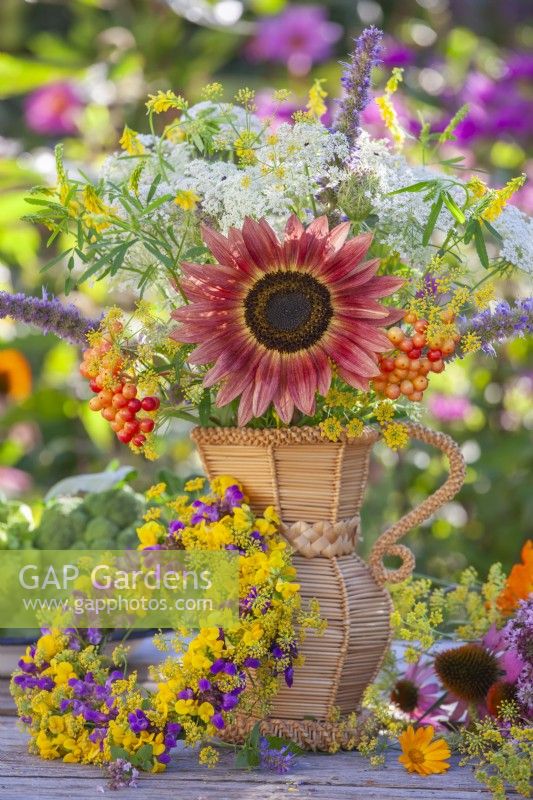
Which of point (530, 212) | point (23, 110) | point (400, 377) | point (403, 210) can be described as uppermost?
point (403, 210)

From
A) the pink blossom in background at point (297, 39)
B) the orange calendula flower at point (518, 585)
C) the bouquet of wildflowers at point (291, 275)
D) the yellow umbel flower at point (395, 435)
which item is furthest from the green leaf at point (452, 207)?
the pink blossom in background at point (297, 39)

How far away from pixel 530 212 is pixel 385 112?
1.53 meters

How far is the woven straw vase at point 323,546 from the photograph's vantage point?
1194 mm

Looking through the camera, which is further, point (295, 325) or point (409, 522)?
point (409, 522)

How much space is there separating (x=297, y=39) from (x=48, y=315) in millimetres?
2952

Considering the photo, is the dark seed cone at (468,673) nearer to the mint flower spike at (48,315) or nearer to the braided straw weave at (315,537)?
the braided straw weave at (315,537)

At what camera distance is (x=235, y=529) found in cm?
117

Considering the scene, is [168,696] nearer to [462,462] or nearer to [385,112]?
[462,462]

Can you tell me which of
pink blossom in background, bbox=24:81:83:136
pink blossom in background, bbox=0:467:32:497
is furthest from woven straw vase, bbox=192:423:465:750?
pink blossom in background, bbox=24:81:83:136

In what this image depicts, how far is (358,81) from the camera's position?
115 centimetres

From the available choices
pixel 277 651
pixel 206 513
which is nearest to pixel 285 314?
pixel 206 513

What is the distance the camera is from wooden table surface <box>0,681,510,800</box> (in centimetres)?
104

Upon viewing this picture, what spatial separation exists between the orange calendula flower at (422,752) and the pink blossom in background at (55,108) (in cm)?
306

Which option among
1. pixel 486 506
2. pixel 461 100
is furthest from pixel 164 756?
pixel 461 100
